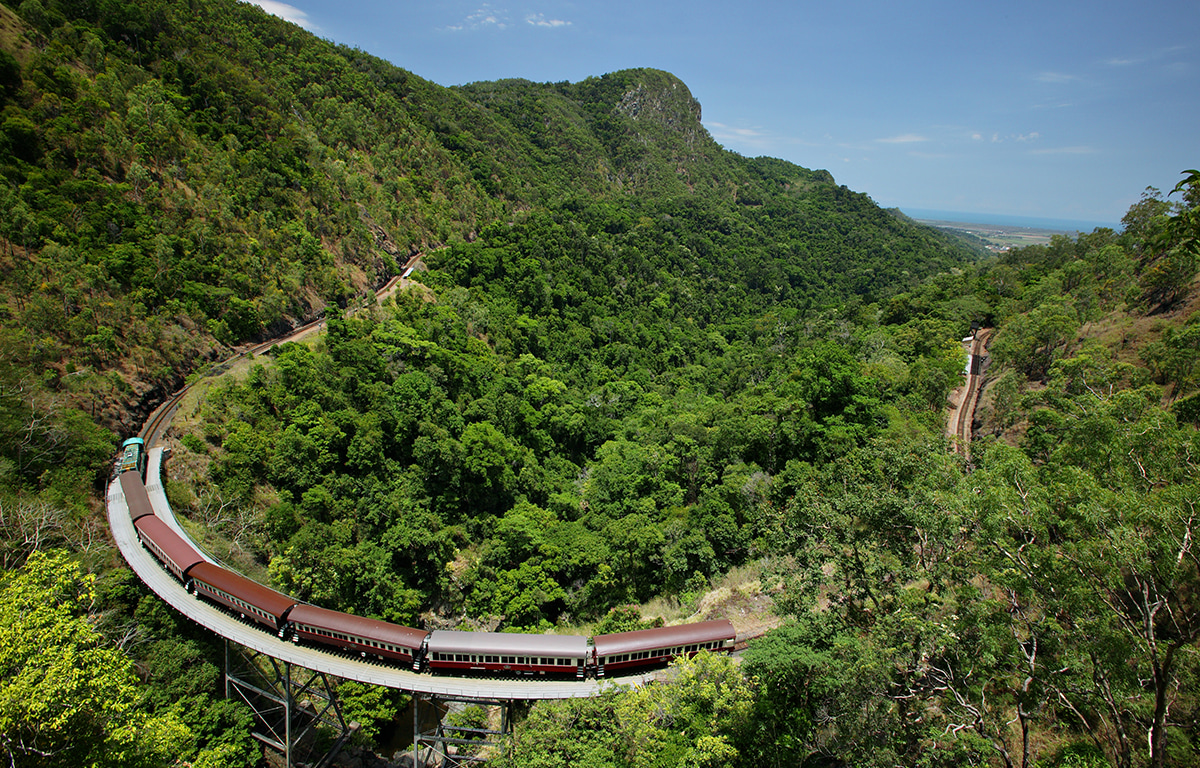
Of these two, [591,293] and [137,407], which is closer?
[137,407]

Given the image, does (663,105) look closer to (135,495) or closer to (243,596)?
(135,495)

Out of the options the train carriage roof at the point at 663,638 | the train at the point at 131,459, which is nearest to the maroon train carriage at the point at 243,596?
the train at the point at 131,459

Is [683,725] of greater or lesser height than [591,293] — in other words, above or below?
below

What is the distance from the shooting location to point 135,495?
102 ft

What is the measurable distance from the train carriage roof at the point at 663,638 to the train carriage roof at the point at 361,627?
29.8 feet

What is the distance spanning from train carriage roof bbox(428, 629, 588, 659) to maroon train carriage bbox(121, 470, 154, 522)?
65.2 ft

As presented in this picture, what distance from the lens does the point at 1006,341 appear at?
52.2 meters

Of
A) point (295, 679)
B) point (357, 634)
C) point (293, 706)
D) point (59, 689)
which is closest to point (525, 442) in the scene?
point (295, 679)

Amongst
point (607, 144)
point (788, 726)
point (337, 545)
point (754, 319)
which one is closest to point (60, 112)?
point (337, 545)

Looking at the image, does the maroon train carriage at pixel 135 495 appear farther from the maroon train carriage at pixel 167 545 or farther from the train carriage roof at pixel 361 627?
the train carriage roof at pixel 361 627

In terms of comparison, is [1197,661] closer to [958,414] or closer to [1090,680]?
[1090,680]

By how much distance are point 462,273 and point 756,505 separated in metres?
56.3

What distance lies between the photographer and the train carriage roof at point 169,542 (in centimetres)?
2773

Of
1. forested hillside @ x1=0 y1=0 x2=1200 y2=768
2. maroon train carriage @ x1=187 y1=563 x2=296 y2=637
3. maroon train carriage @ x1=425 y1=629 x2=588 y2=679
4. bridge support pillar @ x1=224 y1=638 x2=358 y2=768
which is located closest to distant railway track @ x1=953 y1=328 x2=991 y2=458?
forested hillside @ x1=0 y1=0 x2=1200 y2=768
